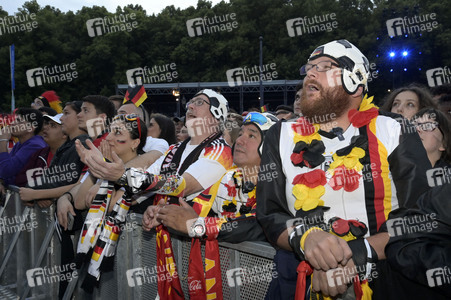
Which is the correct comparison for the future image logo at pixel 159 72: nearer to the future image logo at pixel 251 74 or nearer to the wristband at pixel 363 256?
the future image logo at pixel 251 74

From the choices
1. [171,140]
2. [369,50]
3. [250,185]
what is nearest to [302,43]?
[369,50]

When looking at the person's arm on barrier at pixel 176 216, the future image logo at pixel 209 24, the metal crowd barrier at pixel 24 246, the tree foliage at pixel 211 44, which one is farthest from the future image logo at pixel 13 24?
the person's arm on barrier at pixel 176 216

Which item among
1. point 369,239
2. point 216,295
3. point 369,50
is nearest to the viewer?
point 369,239

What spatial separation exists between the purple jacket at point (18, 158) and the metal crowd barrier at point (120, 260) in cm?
28

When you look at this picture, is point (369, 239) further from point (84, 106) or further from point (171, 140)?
point (171, 140)

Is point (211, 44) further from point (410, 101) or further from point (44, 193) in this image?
point (410, 101)

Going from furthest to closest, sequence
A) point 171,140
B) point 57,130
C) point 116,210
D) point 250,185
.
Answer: point 171,140 < point 57,130 < point 116,210 < point 250,185

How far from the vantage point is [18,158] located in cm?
540

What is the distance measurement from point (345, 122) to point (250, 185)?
94 cm

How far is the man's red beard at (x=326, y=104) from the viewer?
2.45 meters

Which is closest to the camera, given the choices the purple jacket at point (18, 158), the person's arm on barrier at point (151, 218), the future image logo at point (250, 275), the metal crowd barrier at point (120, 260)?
the future image logo at point (250, 275)

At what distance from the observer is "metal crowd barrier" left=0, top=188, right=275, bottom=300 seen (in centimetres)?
250

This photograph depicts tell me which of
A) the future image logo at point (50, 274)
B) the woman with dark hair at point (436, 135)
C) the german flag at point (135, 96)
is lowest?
the future image logo at point (50, 274)

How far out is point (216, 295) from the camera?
2.67 metres
